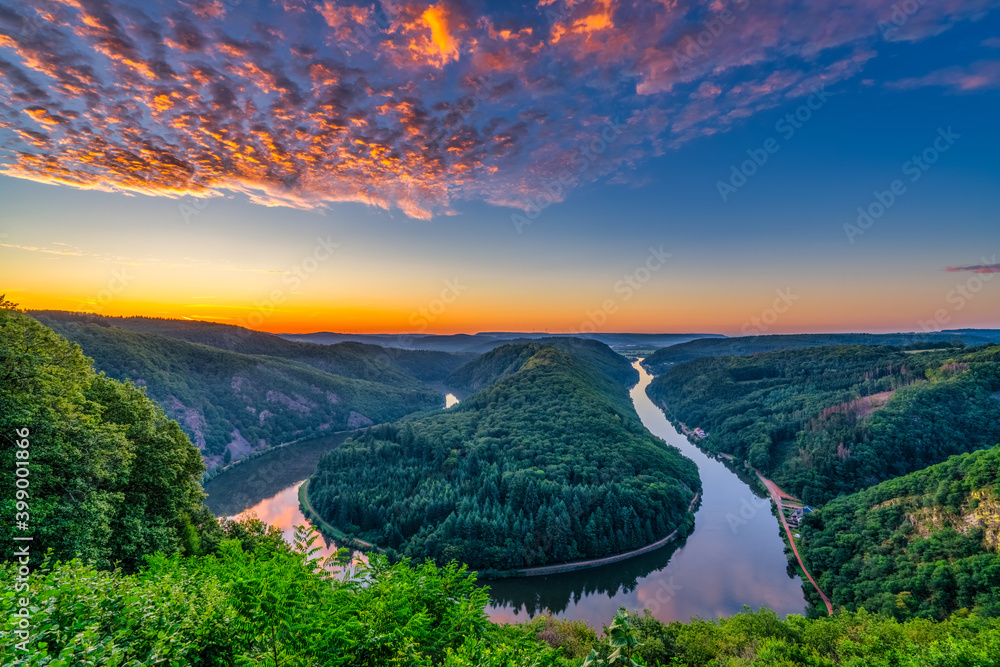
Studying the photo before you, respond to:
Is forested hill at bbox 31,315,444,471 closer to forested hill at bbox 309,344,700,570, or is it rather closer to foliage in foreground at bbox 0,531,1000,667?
forested hill at bbox 309,344,700,570

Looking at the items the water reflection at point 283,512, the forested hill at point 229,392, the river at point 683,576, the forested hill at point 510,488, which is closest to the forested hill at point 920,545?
the river at point 683,576

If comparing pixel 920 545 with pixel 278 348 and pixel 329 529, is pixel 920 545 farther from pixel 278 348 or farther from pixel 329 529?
pixel 278 348

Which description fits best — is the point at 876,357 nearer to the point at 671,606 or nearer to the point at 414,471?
the point at 671,606

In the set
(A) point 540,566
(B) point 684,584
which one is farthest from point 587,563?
(B) point 684,584

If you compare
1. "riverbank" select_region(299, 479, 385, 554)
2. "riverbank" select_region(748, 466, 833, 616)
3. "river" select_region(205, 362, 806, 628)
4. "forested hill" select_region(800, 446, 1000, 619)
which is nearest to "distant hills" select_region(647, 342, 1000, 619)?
"forested hill" select_region(800, 446, 1000, 619)

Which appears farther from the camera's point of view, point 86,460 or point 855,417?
point 855,417

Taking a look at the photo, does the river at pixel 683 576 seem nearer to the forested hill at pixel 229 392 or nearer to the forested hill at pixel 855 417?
the forested hill at pixel 855 417
